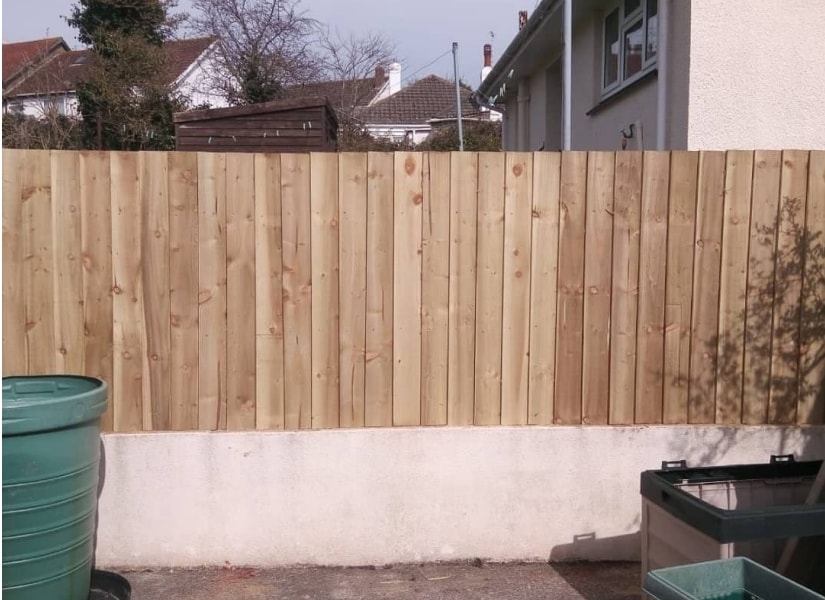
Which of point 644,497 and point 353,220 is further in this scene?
point 353,220

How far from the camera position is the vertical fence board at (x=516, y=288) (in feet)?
14.7

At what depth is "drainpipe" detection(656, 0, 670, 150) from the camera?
645 cm

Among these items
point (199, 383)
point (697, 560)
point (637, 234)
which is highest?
point (637, 234)

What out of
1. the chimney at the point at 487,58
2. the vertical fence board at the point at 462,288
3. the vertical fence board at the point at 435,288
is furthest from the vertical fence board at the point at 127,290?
the chimney at the point at 487,58

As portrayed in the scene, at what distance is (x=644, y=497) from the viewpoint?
3.91m

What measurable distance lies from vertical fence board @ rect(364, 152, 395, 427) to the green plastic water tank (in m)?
1.37

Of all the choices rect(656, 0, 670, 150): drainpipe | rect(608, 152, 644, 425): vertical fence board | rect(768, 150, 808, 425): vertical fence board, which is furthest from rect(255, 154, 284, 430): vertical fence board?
rect(656, 0, 670, 150): drainpipe

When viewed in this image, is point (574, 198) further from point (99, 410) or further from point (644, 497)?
point (99, 410)

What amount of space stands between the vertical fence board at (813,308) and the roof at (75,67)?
51.3ft

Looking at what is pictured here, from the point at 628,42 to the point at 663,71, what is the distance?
6.54 ft

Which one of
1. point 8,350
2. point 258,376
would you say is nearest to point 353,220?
point 258,376

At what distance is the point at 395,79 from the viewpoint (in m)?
30.9

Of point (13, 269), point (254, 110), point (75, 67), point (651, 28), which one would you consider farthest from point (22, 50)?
point (13, 269)

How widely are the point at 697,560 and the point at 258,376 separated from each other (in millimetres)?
2322
